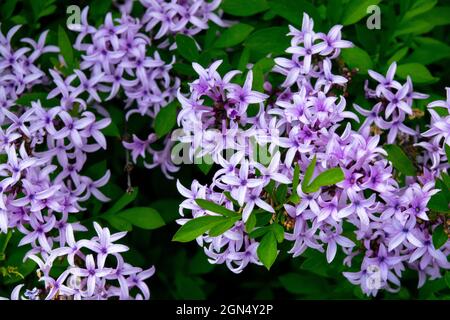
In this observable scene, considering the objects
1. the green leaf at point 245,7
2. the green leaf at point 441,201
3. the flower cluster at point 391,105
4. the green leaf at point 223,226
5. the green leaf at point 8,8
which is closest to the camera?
the green leaf at point 223,226

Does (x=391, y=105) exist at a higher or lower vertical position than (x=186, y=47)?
lower

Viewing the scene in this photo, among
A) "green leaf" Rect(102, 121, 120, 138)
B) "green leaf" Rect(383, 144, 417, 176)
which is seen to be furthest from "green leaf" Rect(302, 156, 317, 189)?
"green leaf" Rect(102, 121, 120, 138)

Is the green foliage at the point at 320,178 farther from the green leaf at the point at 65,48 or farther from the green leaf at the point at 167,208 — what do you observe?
the green leaf at the point at 65,48

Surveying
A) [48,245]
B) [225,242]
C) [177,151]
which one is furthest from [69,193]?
[225,242]

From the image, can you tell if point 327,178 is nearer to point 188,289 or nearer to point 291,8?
point 291,8

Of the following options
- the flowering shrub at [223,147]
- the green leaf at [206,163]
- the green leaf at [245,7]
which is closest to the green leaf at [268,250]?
the flowering shrub at [223,147]

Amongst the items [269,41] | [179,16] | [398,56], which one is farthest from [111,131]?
[398,56]
